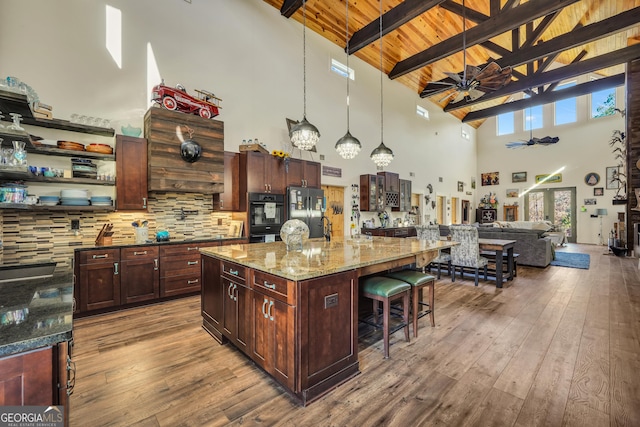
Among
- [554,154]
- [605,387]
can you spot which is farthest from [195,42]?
[554,154]

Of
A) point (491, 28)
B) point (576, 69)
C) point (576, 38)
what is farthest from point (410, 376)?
point (576, 69)

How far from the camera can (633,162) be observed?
23.8 feet

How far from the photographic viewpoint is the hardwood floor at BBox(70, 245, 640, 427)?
1727 mm

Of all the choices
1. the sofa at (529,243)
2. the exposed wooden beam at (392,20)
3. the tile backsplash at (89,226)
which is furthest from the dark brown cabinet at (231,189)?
the sofa at (529,243)

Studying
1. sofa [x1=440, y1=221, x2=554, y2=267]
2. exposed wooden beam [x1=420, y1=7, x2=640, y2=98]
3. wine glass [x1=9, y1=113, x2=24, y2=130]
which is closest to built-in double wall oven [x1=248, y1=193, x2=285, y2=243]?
wine glass [x1=9, y1=113, x2=24, y2=130]

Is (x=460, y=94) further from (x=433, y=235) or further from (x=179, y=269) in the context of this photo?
(x=179, y=269)

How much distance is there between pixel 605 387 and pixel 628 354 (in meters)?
0.79

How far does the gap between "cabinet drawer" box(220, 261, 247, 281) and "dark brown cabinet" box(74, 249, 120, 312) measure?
195 centimetres

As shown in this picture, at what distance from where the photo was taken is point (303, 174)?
551 centimetres

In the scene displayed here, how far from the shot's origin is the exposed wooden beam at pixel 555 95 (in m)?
8.75

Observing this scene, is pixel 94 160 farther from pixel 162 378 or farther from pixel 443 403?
pixel 443 403

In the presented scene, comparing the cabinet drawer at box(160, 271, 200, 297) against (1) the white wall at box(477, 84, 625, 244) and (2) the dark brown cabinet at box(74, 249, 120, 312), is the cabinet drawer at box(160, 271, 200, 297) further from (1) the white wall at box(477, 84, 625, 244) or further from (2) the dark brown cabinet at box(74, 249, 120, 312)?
(1) the white wall at box(477, 84, 625, 244)

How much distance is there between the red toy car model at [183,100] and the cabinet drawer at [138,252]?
1.99m

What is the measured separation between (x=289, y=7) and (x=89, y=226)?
17.5 feet
